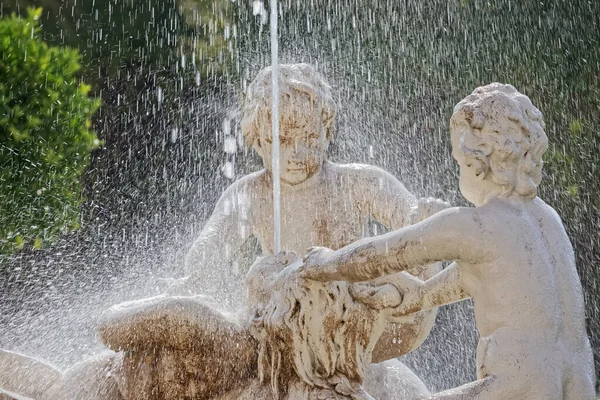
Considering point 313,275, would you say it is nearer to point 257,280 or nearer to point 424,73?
point 257,280

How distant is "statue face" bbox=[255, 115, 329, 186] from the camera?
425 cm

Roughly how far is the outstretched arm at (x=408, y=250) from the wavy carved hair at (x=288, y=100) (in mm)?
1158

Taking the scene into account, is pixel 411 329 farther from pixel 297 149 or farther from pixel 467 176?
pixel 297 149

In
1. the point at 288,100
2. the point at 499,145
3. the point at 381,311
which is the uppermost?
the point at 288,100

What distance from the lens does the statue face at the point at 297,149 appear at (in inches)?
167

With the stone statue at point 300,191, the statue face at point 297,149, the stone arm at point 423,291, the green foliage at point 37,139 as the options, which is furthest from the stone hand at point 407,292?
the green foliage at point 37,139

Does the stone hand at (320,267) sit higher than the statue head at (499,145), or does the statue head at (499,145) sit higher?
the statue head at (499,145)

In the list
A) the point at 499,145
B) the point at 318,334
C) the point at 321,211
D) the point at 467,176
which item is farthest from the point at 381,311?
the point at 321,211

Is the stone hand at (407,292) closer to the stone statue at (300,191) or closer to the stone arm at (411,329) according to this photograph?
the stone arm at (411,329)

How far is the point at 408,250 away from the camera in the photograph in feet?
9.93

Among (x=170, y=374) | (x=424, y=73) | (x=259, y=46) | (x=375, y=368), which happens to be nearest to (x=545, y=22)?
(x=424, y=73)

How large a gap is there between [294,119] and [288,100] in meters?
0.08

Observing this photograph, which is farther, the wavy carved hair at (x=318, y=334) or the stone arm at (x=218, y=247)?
the stone arm at (x=218, y=247)

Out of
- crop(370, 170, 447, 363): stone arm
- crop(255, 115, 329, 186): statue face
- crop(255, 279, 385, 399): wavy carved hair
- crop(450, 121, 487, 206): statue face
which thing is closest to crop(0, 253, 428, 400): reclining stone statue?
A: crop(255, 279, 385, 399): wavy carved hair
